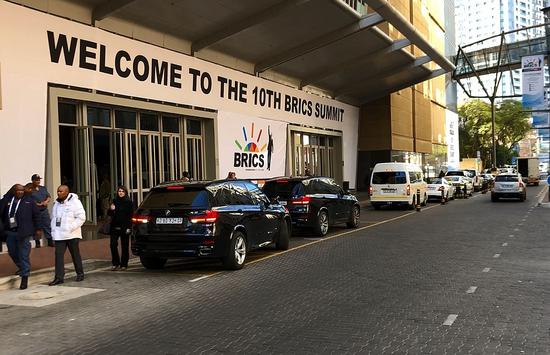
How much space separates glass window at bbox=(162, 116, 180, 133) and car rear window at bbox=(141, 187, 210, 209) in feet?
30.0

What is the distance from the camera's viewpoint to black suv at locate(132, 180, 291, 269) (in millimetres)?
9797

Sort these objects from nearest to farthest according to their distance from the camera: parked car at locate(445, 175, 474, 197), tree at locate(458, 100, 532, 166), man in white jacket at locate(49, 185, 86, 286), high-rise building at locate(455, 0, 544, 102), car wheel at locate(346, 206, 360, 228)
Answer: man in white jacket at locate(49, 185, 86, 286)
car wheel at locate(346, 206, 360, 228)
parked car at locate(445, 175, 474, 197)
high-rise building at locate(455, 0, 544, 102)
tree at locate(458, 100, 532, 166)

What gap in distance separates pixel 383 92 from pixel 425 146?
11.1 metres

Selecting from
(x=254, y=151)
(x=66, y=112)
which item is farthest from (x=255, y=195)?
(x=254, y=151)

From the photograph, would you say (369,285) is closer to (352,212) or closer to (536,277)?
(536,277)

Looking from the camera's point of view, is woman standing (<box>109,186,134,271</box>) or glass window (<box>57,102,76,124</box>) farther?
glass window (<box>57,102,76,124</box>)

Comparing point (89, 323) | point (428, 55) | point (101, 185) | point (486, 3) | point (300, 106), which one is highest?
point (486, 3)

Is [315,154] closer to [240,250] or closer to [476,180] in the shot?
[476,180]

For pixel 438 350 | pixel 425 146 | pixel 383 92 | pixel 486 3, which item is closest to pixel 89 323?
pixel 438 350

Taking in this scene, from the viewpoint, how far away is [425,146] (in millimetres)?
45375

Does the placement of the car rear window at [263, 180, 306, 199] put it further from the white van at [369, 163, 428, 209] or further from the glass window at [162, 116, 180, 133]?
the white van at [369, 163, 428, 209]

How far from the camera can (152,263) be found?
10.9 meters

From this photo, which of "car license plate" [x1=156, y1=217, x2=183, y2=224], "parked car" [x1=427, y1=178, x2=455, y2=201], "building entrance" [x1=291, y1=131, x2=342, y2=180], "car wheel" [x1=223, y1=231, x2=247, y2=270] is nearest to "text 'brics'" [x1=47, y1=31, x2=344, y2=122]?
"building entrance" [x1=291, y1=131, x2=342, y2=180]

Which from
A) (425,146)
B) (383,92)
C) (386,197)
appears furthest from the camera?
(425,146)
